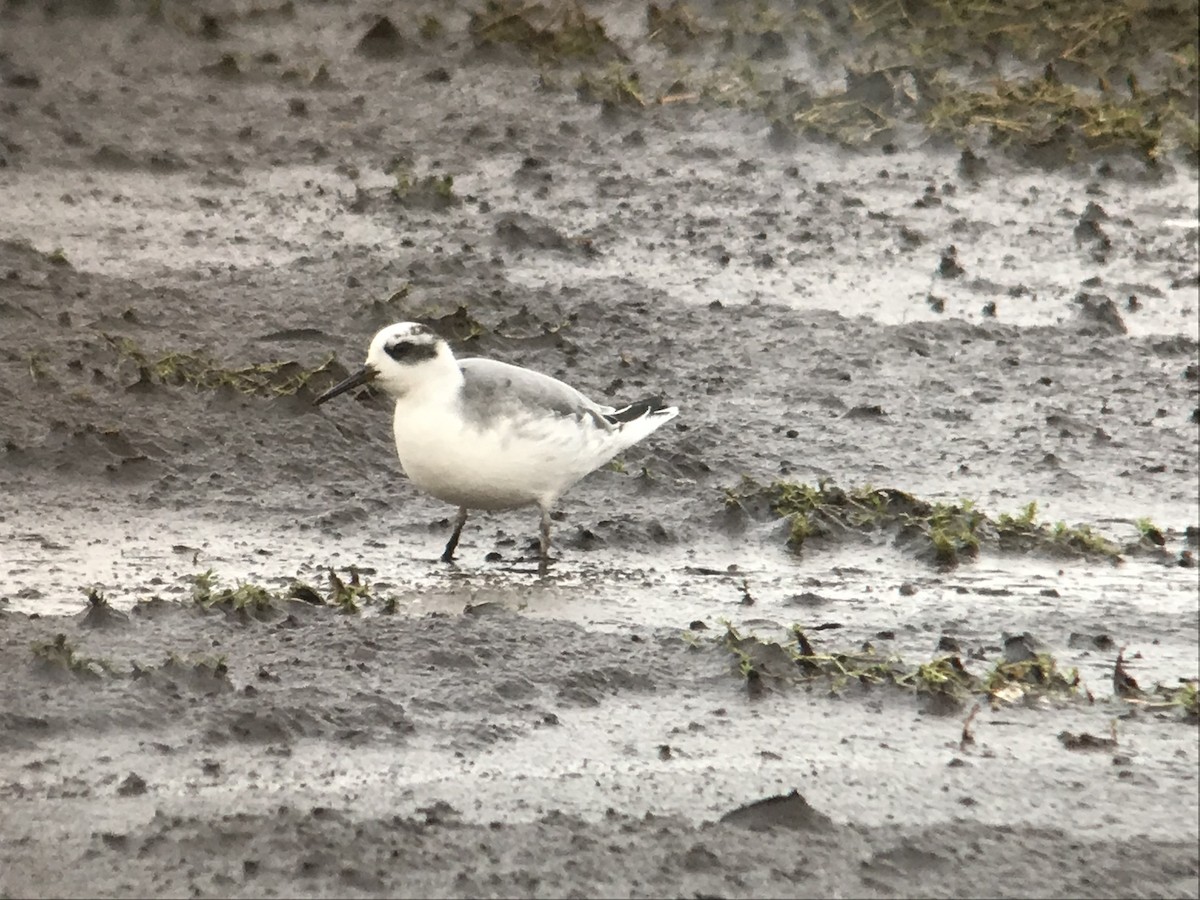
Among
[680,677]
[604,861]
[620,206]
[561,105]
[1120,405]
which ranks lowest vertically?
[604,861]

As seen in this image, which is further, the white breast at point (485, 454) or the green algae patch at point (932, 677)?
the white breast at point (485, 454)

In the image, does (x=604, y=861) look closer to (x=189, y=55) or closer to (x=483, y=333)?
(x=483, y=333)

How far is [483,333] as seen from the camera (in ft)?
33.3

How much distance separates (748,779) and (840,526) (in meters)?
2.57

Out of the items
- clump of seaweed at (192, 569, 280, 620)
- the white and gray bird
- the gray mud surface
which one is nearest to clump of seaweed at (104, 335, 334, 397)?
the gray mud surface

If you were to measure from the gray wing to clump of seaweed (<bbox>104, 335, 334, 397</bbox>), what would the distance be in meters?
1.29

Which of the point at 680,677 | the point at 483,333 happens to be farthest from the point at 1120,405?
the point at 680,677

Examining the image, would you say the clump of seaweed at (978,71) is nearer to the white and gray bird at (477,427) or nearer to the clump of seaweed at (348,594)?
the white and gray bird at (477,427)

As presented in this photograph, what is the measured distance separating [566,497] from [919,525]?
58.0 inches

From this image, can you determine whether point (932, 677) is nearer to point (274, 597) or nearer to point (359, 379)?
point (274, 597)

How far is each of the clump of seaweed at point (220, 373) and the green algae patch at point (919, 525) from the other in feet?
6.28

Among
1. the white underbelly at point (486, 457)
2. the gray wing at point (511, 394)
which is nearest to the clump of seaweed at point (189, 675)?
the white underbelly at point (486, 457)

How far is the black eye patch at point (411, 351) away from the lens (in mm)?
8023

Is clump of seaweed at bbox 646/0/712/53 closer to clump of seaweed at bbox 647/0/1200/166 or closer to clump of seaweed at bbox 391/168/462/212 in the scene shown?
clump of seaweed at bbox 647/0/1200/166
